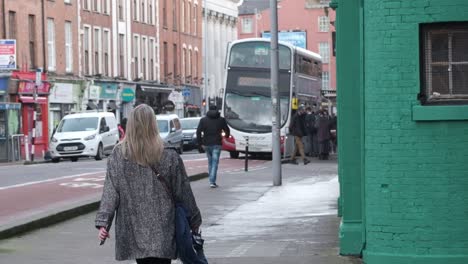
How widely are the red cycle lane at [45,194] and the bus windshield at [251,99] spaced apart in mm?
12694

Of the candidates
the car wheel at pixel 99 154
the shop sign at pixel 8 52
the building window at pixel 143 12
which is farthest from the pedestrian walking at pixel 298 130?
the building window at pixel 143 12

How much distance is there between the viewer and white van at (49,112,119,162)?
4375 centimetres

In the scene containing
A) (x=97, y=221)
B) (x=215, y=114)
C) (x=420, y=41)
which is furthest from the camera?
(x=215, y=114)

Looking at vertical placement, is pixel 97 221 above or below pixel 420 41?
below

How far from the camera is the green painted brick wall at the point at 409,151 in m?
10.1

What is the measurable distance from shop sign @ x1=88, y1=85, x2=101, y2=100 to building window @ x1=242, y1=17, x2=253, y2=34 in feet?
195

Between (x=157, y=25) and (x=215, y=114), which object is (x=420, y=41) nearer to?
(x=215, y=114)

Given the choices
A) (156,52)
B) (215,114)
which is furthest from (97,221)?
(156,52)

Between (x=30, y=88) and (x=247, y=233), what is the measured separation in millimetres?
38792

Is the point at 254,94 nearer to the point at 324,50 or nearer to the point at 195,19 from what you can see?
the point at 195,19

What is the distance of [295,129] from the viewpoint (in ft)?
121

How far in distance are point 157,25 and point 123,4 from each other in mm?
6889

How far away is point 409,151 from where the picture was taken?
10.2 m

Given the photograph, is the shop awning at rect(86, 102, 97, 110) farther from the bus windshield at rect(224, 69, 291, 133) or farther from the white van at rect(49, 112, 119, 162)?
the bus windshield at rect(224, 69, 291, 133)
